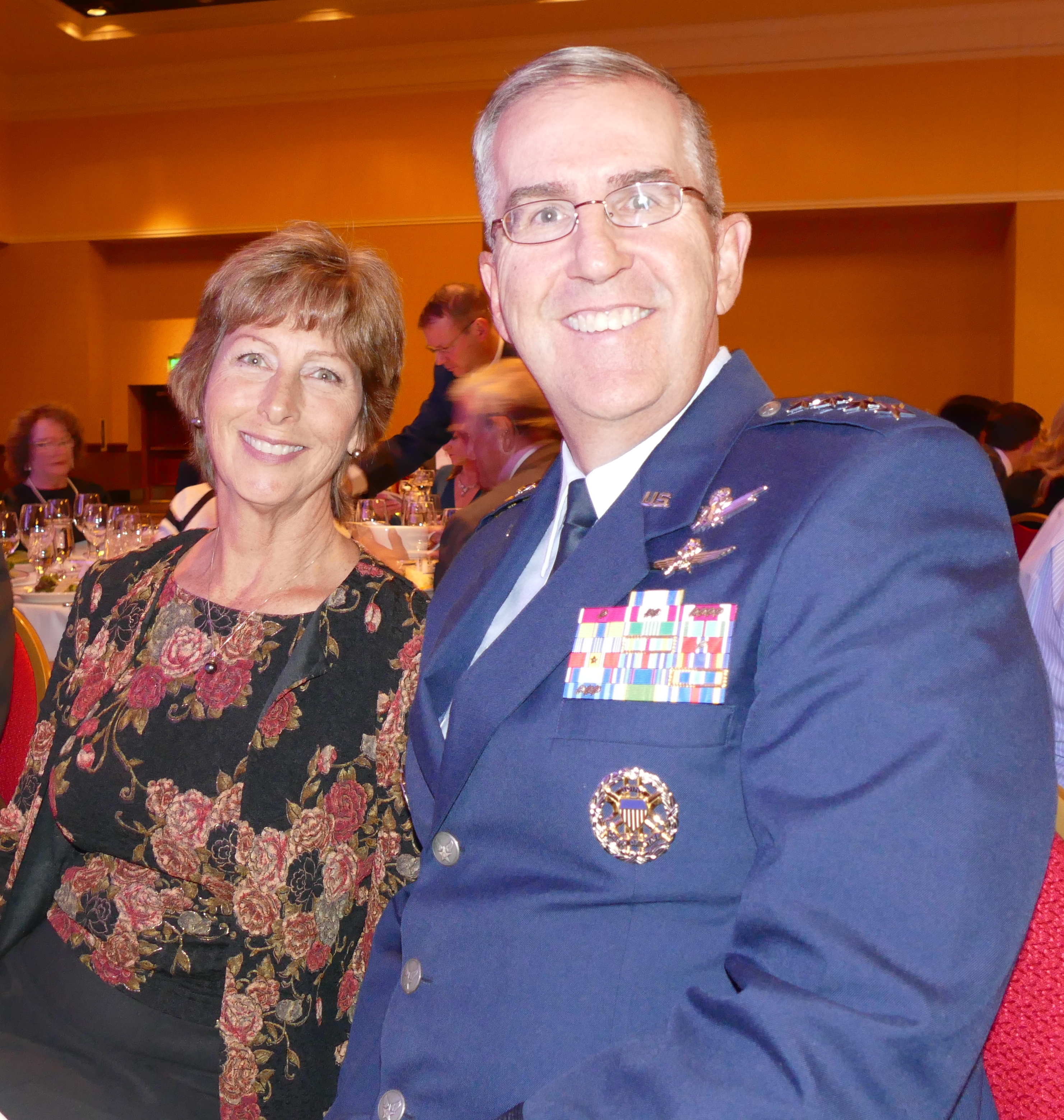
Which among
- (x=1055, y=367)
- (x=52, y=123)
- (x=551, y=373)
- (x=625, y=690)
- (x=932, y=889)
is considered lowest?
(x=932, y=889)

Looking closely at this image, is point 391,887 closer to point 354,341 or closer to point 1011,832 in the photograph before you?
point 354,341

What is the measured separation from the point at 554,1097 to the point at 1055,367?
367 inches

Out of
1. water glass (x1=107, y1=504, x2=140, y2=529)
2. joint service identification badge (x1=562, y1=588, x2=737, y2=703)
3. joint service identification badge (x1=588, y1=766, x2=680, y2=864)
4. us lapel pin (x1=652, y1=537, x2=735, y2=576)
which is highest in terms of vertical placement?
water glass (x1=107, y1=504, x2=140, y2=529)

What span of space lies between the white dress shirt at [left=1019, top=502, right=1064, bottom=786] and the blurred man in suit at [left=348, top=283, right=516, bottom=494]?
291 centimetres

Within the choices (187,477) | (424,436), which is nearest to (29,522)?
(424,436)

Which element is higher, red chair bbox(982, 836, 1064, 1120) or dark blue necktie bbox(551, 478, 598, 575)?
dark blue necktie bbox(551, 478, 598, 575)

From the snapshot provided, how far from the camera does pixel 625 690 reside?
0.96 metres

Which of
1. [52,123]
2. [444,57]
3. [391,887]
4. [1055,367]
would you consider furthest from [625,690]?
[52,123]

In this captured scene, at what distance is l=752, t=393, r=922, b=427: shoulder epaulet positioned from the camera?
959mm

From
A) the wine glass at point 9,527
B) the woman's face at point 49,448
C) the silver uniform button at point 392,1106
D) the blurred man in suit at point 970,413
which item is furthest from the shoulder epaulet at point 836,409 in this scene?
the blurred man in suit at point 970,413

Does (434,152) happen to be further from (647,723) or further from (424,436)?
(647,723)

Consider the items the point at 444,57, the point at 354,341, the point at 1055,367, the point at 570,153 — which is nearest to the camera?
the point at 570,153

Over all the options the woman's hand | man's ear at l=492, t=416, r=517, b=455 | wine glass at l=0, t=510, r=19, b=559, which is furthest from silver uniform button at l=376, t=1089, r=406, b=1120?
wine glass at l=0, t=510, r=19, b=559

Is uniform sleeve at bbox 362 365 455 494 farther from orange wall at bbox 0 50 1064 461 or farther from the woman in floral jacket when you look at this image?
orange wall at bbox 0 50 1064 461
